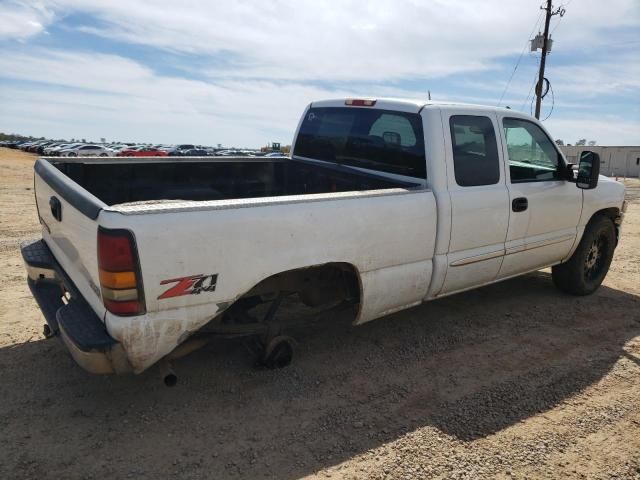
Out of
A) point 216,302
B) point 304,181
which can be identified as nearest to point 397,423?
point 216,302

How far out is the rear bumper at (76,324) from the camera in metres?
2.48

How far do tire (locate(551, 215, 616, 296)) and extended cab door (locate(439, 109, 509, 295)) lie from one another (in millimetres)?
1576

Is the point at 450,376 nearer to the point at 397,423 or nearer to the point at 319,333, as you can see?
the point at 397,423

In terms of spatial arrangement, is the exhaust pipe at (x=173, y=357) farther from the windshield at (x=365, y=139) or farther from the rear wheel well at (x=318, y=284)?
the windshield at (x=365, y=139)

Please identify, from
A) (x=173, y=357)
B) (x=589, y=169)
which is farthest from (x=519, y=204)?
(x=173, y=357)

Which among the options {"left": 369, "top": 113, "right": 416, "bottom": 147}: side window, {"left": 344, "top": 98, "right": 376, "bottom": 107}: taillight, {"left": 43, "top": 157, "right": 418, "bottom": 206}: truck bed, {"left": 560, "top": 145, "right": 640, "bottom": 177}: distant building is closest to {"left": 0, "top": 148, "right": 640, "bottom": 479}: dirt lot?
{"left": 43, "top": 157, "right": 418, "bottom": 206}: truck bed

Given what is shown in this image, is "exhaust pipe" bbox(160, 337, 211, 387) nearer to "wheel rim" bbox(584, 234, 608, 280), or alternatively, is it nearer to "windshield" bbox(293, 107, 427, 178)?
"windshield" bbox(293, 107, 427, 178)

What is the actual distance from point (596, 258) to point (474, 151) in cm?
266

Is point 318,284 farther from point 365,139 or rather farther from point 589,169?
point 589,169

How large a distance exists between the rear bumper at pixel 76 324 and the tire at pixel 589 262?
470cm

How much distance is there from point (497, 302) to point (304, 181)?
8.06 ft

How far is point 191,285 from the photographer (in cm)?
258

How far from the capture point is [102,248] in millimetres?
2365

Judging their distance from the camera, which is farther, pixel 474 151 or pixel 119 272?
pixel 474 151
